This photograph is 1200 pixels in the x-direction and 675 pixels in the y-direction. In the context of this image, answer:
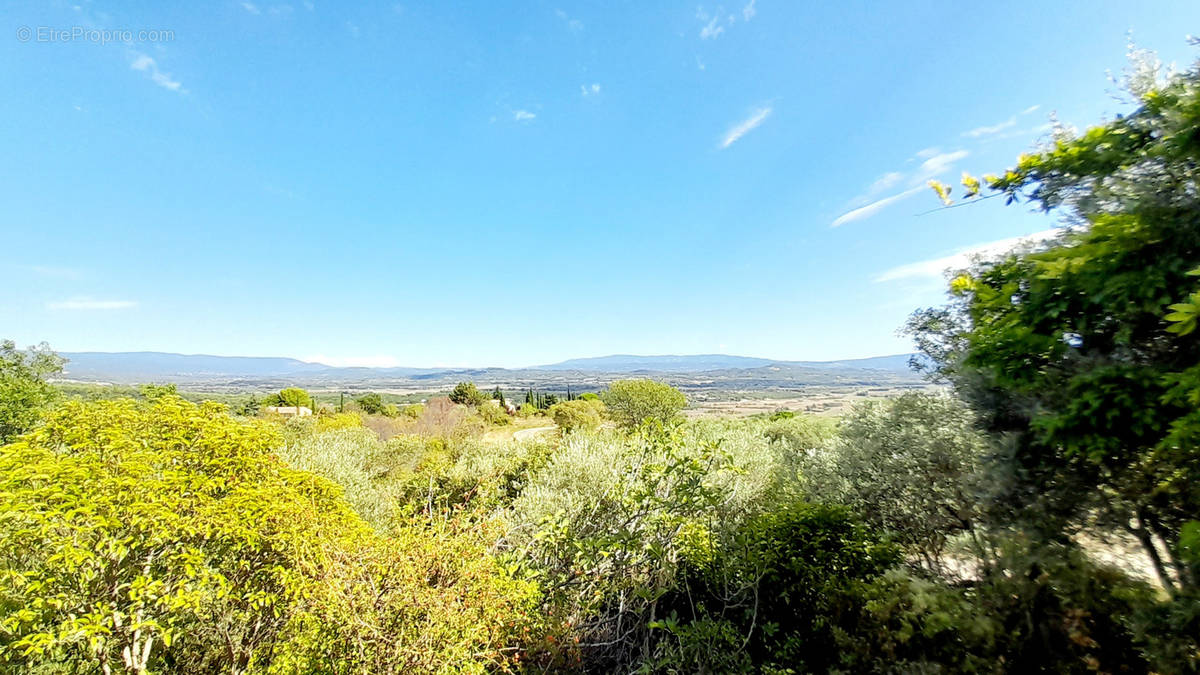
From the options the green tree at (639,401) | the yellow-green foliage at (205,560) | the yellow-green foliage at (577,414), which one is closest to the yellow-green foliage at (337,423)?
the yellow-green foliage at (577,414)

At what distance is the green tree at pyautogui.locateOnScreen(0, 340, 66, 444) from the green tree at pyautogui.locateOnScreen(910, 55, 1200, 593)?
116ft

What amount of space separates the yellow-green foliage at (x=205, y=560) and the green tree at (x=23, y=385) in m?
26.1

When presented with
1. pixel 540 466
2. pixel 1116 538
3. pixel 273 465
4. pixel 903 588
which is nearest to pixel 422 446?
pixel 540 466

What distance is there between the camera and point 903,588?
15.3ft

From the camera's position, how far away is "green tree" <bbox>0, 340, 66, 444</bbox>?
72.9 ft

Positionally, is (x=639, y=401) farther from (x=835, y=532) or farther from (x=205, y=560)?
(x=205, y=560)

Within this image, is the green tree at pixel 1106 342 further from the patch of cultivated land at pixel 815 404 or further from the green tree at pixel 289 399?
the green tree at pixel 289 399

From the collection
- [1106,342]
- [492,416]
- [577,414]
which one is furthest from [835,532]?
[492,416]

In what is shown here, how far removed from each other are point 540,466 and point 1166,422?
44.2ft

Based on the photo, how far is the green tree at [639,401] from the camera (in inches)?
1396

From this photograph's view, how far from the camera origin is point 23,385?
76.7 feet

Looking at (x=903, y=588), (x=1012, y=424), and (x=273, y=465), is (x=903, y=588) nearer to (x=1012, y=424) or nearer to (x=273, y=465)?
(x=1012, y=424)

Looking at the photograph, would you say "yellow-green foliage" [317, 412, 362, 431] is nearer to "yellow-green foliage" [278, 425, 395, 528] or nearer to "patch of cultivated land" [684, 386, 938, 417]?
"yellow-green foliage" [278, 425, 395, 528]

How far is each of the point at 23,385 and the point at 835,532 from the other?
39.0 metres
